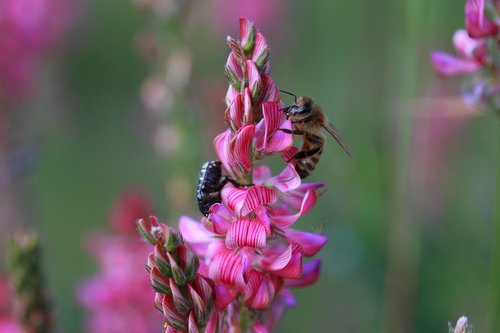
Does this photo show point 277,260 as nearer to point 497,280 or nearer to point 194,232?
point 194,232

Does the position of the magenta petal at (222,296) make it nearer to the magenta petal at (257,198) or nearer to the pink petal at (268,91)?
the magenta petal at (257,198)

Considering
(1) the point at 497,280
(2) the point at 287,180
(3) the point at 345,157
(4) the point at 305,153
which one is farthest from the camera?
(3) the point at 345,157

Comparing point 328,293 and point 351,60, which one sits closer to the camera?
point 328,293

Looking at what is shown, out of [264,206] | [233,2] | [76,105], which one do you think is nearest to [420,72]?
[264,206]

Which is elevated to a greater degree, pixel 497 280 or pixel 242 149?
pixel 242 149

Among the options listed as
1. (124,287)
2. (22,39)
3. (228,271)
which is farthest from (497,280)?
(22,39)

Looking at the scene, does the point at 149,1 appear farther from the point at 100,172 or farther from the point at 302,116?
the point at 100,172
